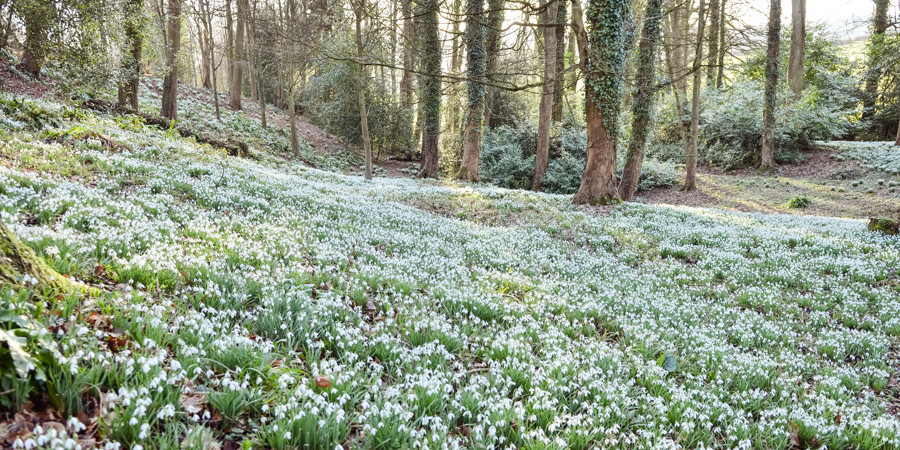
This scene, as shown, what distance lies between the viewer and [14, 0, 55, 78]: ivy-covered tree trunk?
11.0 m

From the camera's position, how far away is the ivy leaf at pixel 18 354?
2.11 m

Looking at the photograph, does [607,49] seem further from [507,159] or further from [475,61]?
[507,159]

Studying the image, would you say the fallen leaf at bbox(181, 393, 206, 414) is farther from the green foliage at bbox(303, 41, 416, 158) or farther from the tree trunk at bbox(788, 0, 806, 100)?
the tree trunk at bbox(788, 0, 806, 100)

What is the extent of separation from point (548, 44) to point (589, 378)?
88.0ft

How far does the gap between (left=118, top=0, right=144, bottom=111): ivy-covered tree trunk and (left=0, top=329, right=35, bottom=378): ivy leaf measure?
50.1ft

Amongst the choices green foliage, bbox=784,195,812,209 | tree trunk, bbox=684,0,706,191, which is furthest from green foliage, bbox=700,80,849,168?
green foliage, bbox=784,195,812,209

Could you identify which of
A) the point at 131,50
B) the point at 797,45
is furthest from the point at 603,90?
the point at 797,45

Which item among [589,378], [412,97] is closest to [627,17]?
[589,378]

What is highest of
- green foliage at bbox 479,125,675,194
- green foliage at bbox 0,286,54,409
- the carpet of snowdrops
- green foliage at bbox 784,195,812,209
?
green foliage at bbox 479,125,675,194

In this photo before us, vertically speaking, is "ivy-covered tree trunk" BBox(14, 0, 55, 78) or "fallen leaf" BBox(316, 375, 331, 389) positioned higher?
"ivy-covered tree trunk" BBox(14, 0, 55, 78)

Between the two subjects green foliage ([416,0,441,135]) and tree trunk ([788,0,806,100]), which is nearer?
green foliage ([416,0,441,135])

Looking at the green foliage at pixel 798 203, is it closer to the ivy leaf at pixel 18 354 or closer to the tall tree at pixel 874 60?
the tall tree at pixel 874 60

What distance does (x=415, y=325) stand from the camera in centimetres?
466

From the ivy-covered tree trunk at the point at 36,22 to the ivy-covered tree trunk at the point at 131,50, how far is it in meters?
2.24
